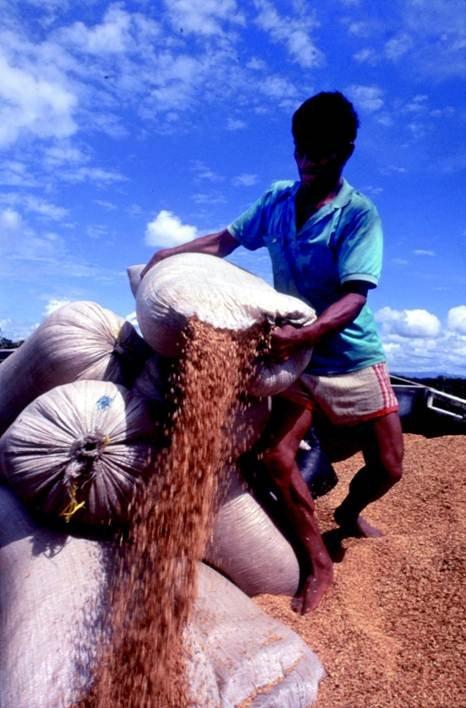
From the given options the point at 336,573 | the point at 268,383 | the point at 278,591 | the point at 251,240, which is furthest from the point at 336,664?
the point at 251,240

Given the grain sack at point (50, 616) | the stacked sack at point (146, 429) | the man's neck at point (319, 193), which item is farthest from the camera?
the man's neck at point (319, 193)

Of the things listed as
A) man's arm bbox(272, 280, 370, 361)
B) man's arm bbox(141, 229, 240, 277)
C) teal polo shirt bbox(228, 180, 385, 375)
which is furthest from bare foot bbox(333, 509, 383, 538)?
man's arm bbox(141, 229, 240, 277)

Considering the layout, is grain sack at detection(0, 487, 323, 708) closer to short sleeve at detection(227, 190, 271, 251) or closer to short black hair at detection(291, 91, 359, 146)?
short sleeve at detection(227, 190, 271, 251)

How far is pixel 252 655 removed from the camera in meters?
1.67

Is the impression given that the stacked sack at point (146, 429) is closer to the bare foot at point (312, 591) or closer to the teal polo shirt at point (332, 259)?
the bare foot at point (312, 591)

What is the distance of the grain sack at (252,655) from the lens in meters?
1.59

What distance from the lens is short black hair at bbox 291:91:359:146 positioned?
228 centimetres

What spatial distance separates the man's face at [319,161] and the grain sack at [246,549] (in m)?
1.14

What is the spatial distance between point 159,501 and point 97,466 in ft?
0.72

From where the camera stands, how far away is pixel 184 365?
1838 millimetres

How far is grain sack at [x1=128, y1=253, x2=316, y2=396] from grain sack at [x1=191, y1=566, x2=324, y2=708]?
0.68 metres

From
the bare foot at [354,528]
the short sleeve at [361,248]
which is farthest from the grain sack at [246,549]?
the short sleeve at [361,248]

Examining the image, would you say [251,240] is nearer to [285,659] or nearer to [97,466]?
[97,466]

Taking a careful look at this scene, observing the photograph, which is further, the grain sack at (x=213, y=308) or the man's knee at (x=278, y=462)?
the man's knee at (x=278, y=462)
